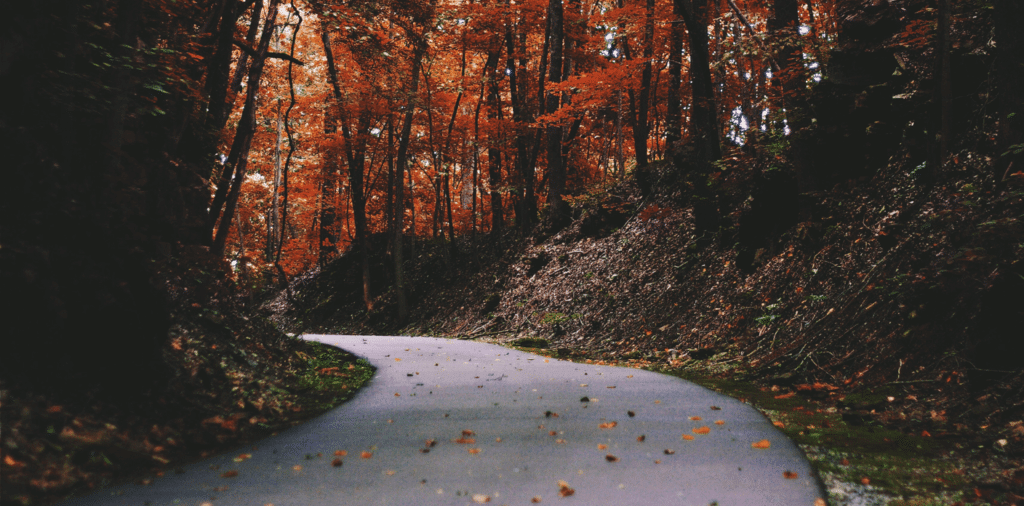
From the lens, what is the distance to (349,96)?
19.1m

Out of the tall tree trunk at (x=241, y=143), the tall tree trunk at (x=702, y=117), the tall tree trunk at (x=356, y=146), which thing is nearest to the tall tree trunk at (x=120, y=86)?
the tall tree trunk at (x=241, y=143)

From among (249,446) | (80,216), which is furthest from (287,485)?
(80,216)

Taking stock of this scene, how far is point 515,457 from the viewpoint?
4098mm

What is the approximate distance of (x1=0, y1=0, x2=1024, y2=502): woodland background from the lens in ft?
14.5

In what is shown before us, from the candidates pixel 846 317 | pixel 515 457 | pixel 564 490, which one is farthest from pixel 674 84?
pixel 564 490

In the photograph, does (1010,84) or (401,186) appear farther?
(401,186)

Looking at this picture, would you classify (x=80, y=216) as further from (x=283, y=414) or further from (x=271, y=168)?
(x=271, y=168)

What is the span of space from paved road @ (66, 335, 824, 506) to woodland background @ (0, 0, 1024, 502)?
0.79 metres

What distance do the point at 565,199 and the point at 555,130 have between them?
7.41 ft

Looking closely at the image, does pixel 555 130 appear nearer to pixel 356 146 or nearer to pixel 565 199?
pixel 565 199

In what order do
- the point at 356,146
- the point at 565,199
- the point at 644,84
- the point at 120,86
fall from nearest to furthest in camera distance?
the point at 120,86
the point at 644,84
the point at 565,199
the point at 356,146

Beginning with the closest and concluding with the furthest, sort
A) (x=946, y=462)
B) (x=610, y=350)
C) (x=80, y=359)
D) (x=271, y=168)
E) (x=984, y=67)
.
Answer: (x=946, y=462) < (x=80, y=359) < (x=984, y=67) < (x=610, y=350) < (x=271, y=168)

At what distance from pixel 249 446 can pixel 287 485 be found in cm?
119

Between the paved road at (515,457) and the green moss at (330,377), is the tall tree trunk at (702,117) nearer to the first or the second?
the paved road at (515,457)
